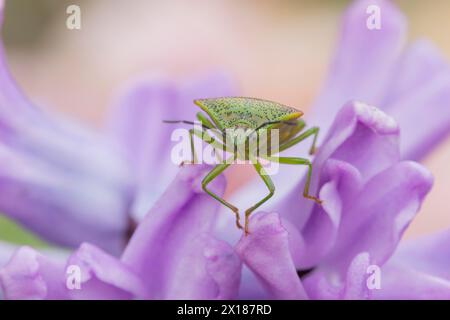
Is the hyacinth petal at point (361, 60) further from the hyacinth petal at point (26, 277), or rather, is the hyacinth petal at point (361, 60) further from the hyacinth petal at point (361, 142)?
the hyacinth petal at point (26, 277)

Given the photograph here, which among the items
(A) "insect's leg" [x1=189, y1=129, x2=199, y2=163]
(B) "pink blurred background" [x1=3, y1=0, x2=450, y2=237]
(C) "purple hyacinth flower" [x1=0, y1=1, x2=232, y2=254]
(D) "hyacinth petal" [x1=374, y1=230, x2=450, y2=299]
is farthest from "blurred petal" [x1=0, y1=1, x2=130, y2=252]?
(B) "pink blurred background" [x1=3, y1=0, x2=450, y2=237]

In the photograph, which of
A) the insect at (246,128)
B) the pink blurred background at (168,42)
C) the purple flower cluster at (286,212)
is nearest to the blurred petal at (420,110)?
the purple flower cluster at (286,212)

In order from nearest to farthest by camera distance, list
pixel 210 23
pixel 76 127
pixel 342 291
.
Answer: pixel 342 291, pixel 76 127, pixel 210 23

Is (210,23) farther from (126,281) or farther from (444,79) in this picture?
(126,281)

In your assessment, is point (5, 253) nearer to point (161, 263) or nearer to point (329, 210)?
point (161, 263)

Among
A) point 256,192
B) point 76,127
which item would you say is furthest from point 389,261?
point 76,127
